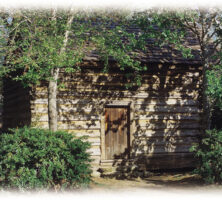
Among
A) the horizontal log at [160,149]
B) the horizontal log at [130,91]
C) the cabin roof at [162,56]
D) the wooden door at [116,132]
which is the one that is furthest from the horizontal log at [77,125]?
the cabin roof at [162,56]

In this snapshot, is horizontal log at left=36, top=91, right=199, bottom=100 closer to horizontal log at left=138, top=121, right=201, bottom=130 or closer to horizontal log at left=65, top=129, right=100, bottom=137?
horizontal log at left=138, top=121, right=201, bottom=130

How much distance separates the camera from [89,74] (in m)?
11.7

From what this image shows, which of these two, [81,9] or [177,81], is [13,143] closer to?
[81,9]

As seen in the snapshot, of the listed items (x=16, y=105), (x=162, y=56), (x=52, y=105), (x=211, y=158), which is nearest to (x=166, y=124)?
(x=162, y=56)

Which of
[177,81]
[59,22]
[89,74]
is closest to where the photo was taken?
[59,22]

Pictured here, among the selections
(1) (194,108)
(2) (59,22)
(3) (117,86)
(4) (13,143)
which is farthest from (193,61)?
(4) (13,143)

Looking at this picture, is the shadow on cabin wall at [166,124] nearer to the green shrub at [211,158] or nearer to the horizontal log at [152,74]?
the horizontal log at [152,74]

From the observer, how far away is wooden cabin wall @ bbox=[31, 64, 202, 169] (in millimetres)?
11484

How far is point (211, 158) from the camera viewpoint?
9344 millimetres

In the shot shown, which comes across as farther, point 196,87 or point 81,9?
point 196,87

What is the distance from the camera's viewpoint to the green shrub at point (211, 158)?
9.21 metres

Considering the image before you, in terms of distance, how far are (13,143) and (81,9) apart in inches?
200

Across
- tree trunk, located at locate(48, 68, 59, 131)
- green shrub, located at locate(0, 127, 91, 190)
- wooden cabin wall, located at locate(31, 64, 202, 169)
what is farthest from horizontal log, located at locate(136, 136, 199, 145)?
green shrub, located at locate(0, 127, 91, 190)

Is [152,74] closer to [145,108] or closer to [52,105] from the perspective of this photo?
[145,108]
